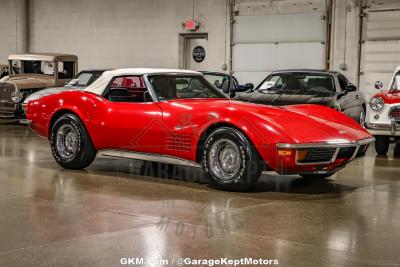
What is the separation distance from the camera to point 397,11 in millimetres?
15203

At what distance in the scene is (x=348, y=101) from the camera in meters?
12.0

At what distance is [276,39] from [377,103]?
7.17m

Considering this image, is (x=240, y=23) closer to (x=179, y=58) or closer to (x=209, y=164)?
(x=179, y=58)

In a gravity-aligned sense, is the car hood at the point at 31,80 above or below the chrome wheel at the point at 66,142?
above

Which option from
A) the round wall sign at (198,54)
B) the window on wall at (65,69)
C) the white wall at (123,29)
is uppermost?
the white wall at (123,29)

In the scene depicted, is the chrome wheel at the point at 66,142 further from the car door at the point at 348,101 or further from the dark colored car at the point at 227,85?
the dark colored car at the point at 227,85

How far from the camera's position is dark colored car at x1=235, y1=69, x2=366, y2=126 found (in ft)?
36.5

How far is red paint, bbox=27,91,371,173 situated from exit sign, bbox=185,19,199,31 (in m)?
10.7

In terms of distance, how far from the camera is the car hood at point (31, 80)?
51.2ft

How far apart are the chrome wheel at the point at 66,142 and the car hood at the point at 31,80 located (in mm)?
7563

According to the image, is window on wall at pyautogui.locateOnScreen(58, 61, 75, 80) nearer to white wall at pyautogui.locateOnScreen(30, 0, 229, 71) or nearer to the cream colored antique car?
the cream colored antique car

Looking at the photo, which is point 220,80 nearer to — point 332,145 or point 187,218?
point 332,145

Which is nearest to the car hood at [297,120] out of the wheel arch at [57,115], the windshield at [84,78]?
the wheel arch at [57,115]

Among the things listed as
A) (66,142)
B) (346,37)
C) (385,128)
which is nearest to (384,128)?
(385,128)
